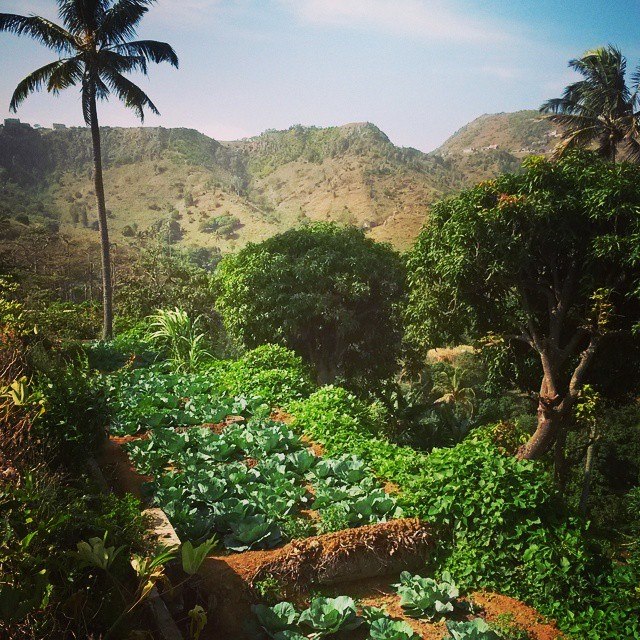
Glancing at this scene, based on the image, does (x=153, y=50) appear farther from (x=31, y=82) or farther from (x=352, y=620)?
(x=352, y=620)

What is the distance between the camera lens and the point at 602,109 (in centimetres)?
2123

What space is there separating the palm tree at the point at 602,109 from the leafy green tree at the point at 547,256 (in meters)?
12.0

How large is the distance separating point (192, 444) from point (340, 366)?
10314 mm

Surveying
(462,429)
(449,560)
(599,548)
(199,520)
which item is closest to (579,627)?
(599,548)

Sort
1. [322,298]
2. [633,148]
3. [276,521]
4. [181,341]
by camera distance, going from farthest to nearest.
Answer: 1. [633,148]
2. [322,298]
3. [181,341]
4. [276,521]

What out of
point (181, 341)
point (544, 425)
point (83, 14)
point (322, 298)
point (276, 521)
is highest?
point (83, 14)

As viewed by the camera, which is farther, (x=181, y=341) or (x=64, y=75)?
(x=64, y=75)

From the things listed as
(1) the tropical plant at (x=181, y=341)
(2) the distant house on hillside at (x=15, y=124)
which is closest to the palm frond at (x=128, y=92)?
(1) the tropical plant at (x=181, y=341)

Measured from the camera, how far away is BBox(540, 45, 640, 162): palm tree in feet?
66.2

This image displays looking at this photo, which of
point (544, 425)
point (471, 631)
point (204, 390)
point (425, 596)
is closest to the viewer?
point (471, 631)

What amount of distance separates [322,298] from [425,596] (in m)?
10.1

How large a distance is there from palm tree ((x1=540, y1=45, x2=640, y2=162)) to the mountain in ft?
119

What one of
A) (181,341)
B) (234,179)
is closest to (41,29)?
(181,341)

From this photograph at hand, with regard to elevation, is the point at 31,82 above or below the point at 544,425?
above
